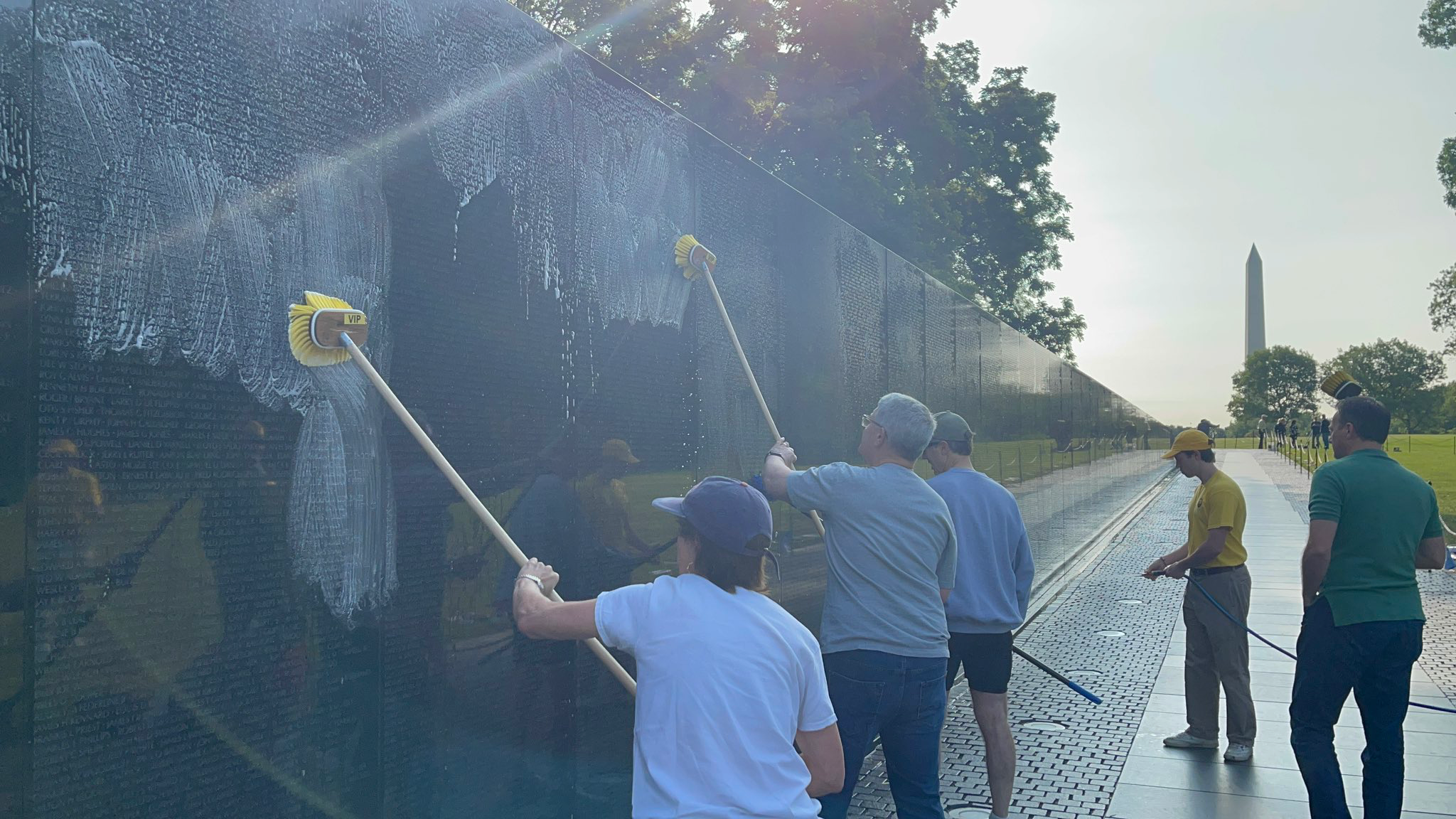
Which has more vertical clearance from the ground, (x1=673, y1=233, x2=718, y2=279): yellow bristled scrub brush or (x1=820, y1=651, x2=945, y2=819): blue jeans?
(x1=673, y1=233, x2=718, y2=279): yellow bristled scrub brush

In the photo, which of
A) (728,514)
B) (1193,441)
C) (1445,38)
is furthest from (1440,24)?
(728,514)

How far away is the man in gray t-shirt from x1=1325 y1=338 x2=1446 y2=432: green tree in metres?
126

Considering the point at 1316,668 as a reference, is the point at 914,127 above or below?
above

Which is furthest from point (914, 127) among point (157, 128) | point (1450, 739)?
point (157, 128)

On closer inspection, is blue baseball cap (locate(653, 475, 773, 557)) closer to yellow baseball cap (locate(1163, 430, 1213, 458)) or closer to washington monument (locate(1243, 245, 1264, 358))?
yellow baseball cap (locate(1163, 430, 1213, 458))

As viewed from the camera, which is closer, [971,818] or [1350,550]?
[1350,550]

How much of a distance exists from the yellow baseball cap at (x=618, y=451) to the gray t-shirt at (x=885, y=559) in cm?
82

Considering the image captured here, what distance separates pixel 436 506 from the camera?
3438 mm

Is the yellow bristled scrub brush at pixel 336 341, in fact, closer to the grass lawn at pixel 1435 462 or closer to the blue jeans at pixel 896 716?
the blue jeans at pixel 896 716

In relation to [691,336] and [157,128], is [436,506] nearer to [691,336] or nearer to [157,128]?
[157,128]

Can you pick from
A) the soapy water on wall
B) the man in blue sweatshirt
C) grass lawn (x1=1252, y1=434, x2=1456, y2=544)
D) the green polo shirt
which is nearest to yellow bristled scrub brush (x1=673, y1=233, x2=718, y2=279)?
the soapy water on wall

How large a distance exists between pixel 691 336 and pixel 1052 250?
3789 cm

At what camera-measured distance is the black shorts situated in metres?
5.20

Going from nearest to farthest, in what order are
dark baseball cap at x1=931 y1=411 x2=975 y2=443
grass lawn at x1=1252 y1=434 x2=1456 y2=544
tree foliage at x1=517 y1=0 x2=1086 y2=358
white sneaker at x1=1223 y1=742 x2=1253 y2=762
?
dark baseball cap at x1=931 y1=411 x2=975 y2=443 → white sneaker at x1=1223 y1=742 x2=1253 y2=762 → tree foliage at x1=517 y1=0 x2=1086 y2=358 → grass lawn at x1=1252 y1=434 x2=1456 y2=544
